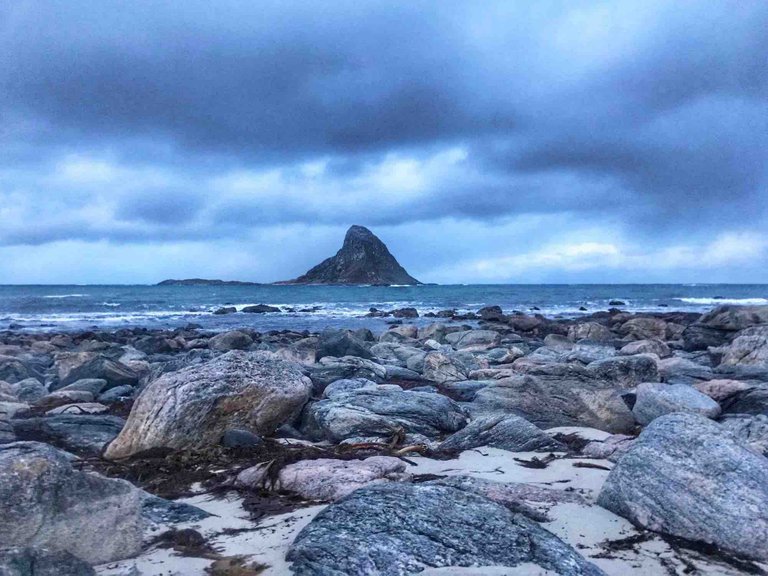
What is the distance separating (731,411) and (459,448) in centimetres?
341

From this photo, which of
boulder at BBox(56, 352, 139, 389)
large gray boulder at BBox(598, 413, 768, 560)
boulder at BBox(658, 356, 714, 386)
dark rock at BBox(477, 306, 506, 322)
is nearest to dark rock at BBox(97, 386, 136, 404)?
boulder at BBox(56, 352, 139, 389)

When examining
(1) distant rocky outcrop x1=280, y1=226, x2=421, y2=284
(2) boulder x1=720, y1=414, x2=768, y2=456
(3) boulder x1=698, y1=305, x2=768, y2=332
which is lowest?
(2) boulder x1=720, y1=414, x2=768, y2=456

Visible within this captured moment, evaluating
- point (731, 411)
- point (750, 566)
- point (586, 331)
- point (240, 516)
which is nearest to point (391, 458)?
point (240, 516)

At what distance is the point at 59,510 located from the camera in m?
3.67

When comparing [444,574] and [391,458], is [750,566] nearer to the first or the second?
[444,574]

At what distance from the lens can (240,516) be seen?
441 centimetres

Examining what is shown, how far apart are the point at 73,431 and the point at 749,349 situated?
11728 millimetres

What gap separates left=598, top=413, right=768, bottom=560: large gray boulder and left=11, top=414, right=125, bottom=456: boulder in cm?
488

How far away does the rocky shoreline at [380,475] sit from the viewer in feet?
11.5

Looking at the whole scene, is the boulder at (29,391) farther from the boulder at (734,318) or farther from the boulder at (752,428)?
the boulder at (734,318)

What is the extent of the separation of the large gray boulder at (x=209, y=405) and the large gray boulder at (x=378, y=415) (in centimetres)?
35

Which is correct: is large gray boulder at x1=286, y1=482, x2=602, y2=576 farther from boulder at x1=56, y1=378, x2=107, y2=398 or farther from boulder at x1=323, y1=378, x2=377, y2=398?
boulder at x1=56, y1=378, x2=107, y2=398

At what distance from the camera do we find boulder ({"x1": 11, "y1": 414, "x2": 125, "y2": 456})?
651 cm

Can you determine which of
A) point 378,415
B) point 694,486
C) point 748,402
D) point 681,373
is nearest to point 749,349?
point 681,373
